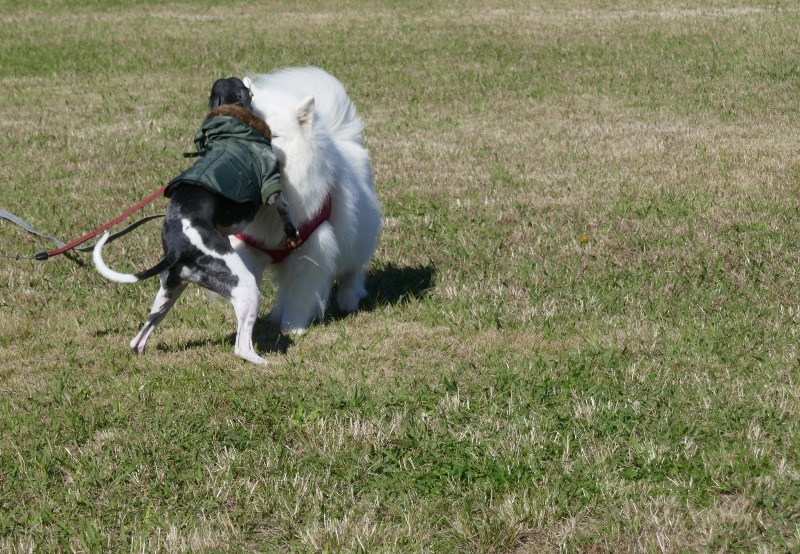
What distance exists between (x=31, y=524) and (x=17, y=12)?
2243 cm

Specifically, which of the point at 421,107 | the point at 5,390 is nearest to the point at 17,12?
the point at 421,107

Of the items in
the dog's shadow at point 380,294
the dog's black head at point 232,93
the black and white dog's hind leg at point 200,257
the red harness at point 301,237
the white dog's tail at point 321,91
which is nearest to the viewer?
the black and white dog's hind leg at point 200,257

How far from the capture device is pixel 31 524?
389 cm

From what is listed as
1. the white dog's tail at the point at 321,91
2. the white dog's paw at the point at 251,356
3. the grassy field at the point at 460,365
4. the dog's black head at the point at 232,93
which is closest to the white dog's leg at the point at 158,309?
the grassy field at the point at 460,365

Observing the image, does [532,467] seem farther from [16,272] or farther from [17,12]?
[17,12]

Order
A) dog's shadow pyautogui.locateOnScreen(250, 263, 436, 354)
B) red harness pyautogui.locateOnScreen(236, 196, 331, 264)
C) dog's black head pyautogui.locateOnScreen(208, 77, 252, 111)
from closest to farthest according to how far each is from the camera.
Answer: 1. dog's black head pyautogui.locateOnScreen(208, 77, 252, 111)
2. red harness pyautogui.locateOnScreen(236, 196, 331, 264)
3. dog's shadow pyautogui.locateOnScreen(250, 263, 436, 354)

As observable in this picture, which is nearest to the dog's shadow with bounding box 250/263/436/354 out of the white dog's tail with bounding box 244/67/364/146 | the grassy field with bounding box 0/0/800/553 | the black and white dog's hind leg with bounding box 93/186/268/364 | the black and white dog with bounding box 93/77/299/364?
the grassy field with bounding box 0/0/800/553

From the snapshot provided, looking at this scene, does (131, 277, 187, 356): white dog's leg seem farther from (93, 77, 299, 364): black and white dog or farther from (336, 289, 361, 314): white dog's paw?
(336, 289, 361, 314): white dog's paw

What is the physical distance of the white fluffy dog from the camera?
559 cm

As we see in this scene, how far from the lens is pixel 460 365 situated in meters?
5.37

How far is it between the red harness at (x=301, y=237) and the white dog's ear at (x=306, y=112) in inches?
18.9

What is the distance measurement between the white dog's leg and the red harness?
0.54m

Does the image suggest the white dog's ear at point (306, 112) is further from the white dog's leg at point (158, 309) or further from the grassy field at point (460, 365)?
the grassy field at point (460, 365)

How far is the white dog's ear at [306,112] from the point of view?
18.1 ft
